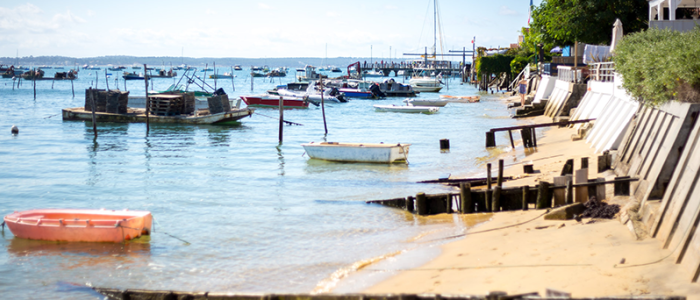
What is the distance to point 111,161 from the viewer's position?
102 ft

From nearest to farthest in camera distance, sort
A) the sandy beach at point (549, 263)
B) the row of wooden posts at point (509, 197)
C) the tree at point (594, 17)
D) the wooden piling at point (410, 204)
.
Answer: the sandy beach at point (549, 263)
the row of wooden posts at point (509, 197)
the wooden piling at point (410, 204)
the tree at point (594, 17)

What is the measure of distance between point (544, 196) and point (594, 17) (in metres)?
30.0

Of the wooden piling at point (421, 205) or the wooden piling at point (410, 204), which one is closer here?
the wooden piling at point (421, 205)

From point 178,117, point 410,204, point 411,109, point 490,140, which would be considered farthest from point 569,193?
point 411,109

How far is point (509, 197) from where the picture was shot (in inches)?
616

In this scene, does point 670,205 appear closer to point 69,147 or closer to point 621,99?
point 621,99

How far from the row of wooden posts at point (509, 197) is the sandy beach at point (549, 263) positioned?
0.44m

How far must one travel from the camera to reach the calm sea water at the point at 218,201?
43.0ft

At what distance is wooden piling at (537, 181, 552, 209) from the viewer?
1471cm

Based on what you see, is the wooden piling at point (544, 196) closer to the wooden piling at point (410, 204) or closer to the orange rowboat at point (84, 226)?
the wooden piling at point (410, 204)

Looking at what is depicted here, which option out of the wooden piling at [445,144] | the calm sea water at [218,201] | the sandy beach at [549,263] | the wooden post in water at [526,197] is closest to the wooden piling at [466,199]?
the calm sea water at [218,201]

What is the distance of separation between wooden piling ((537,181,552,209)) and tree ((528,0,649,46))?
91.1 feet

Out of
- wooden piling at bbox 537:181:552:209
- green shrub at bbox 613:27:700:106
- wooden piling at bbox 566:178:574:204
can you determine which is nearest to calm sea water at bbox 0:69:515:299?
wooden piling at bbox 537:181:552:209

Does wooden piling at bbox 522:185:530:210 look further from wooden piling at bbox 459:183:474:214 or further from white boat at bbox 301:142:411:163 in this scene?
white boat at bbox 301:142:411:163
